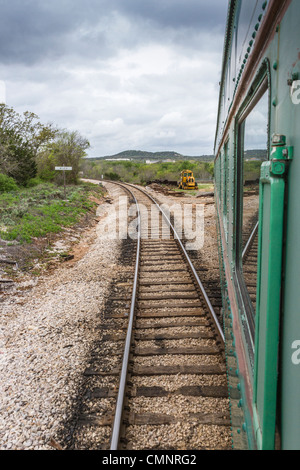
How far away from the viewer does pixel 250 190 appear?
2.91 m

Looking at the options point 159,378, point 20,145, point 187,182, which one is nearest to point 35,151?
point 20,145

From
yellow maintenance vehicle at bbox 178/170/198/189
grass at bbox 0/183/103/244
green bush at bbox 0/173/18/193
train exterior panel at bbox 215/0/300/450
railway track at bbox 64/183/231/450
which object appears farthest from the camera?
yellow maintenance vehicle at bbox 178/170/198/189

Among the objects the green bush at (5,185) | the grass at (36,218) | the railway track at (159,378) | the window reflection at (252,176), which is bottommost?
the railway track at (159,378)

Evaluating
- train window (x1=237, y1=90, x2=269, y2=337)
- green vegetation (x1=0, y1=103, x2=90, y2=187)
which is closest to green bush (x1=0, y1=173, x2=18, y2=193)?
green vegetation (x1=0, y1=103, x2=90, y2=187)

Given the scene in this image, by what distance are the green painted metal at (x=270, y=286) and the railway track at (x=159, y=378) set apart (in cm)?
185

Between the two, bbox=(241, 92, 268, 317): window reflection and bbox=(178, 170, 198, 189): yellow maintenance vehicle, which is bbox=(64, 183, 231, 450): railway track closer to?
bbox=(241, 92, 268, 317): window reflection

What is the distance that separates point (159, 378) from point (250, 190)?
248cm

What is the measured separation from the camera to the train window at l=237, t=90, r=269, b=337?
2164mm

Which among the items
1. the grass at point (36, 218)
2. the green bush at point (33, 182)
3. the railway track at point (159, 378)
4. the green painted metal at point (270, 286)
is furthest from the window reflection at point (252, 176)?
the green bush at point (33, 182)

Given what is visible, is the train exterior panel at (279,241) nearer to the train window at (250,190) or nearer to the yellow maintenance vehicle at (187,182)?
the train window at (250,190)

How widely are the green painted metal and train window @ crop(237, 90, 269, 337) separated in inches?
23.8

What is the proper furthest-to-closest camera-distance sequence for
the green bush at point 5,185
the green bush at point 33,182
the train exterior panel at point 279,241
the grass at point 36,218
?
the green bush at point 33,182
the green bush at point 5,185
the grass at point 36,218
the train exterior panel at point 279,241

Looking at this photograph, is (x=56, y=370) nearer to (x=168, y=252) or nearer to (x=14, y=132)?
(x=168, y=252)

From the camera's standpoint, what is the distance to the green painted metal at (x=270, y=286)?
4.28 feet
